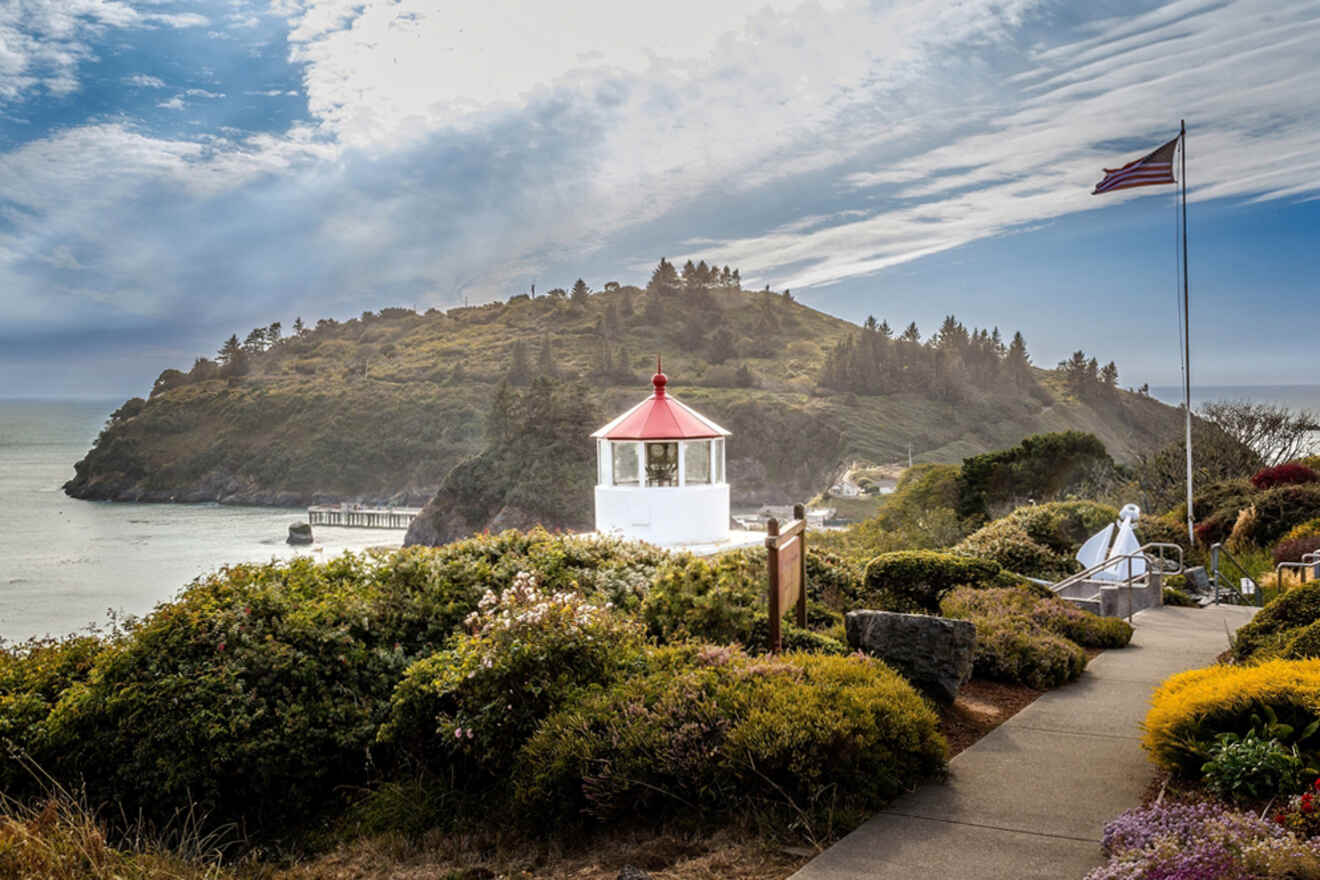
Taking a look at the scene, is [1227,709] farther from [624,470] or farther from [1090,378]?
[1090,378]

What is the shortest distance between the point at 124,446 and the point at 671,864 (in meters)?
122

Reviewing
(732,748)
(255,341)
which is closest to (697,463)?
(732,748)

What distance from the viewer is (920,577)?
11.4m

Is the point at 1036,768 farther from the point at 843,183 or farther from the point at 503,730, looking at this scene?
the point at 843,183

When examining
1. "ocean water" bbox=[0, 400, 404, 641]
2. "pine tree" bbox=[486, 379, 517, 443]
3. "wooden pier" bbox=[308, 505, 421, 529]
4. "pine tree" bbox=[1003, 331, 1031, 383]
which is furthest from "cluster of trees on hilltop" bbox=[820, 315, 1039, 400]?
"ocean water" bbox=[0, 400, 404, 641]

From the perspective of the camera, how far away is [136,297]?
9256cm

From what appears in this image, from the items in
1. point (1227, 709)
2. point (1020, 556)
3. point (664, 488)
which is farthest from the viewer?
point (1020, 556)

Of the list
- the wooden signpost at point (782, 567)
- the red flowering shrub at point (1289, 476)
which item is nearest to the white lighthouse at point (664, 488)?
the wooden signpost at point (782, 567)

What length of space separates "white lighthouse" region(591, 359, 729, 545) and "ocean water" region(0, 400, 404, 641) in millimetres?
23795

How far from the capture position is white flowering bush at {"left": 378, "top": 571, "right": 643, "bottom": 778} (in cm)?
635

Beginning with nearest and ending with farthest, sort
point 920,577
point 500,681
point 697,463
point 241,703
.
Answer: point 500,681
point 241,703
point 920,577
point 697,463

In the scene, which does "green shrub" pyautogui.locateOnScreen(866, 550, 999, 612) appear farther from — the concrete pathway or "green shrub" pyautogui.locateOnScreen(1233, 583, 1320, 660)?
"green shrub" pyautogui.locateOnScreen(1233, 583, 1320, 660)

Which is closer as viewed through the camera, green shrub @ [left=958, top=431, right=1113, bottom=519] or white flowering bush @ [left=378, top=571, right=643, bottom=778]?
white flowering bush @ [left=378, top=571, right=643, bottom=778]

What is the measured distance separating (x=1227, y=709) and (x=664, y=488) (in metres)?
12.9
